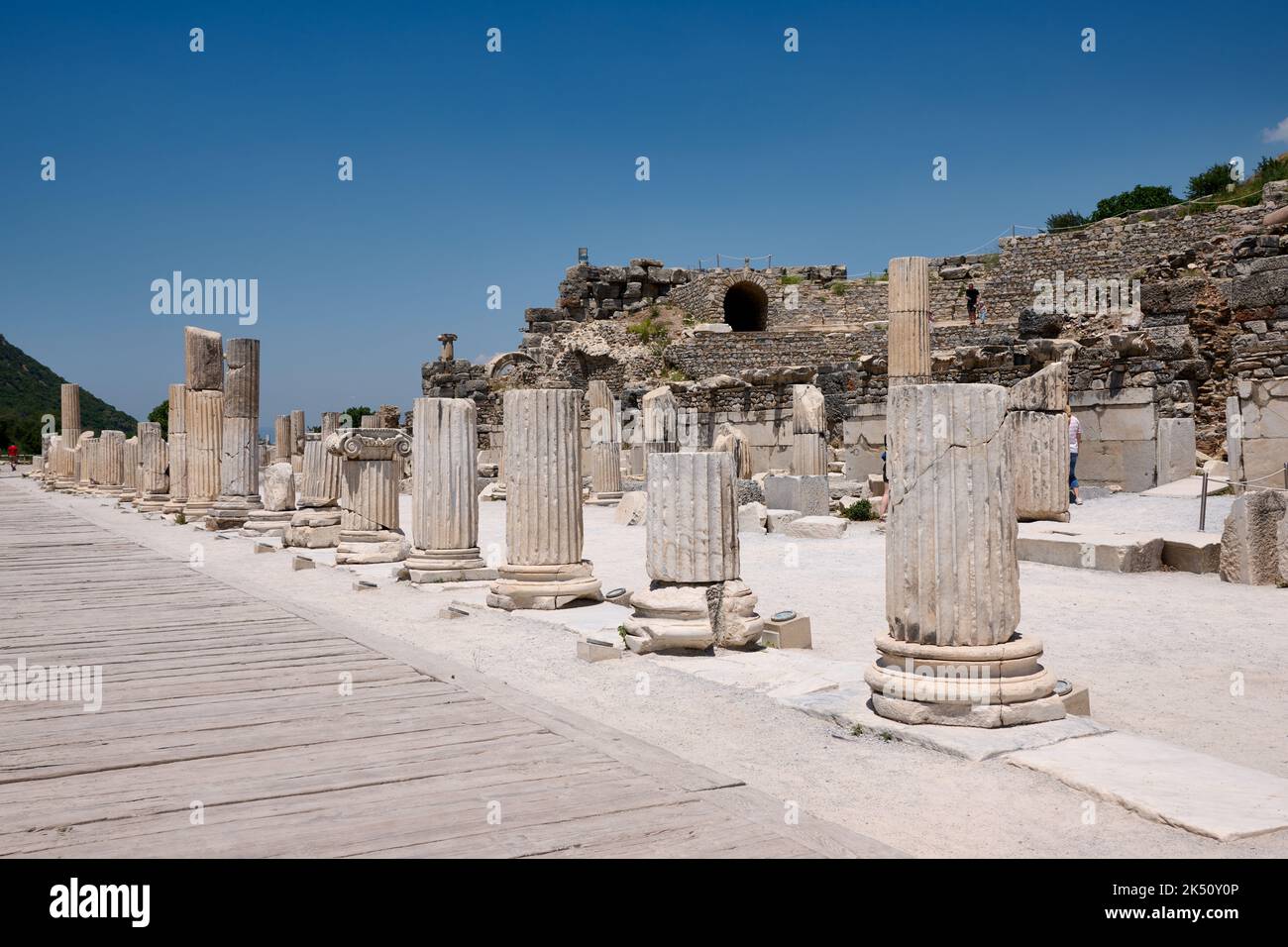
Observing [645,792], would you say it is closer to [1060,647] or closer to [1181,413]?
[1060,647]

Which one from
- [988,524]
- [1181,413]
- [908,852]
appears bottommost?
[908,852]

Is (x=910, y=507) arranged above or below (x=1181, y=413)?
below

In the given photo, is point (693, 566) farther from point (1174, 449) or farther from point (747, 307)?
point (747, 307)

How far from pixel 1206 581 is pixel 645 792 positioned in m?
7.04

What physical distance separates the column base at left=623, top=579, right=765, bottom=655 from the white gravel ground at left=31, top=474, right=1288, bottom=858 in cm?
26

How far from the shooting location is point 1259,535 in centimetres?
847

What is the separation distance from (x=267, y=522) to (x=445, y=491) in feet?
22.7

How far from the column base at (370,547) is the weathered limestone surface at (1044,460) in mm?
6868

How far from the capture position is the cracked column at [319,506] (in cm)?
1343

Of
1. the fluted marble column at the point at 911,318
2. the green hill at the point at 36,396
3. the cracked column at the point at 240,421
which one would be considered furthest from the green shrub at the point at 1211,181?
the green hill at the point at 36,396

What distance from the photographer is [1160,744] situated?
4363mm
